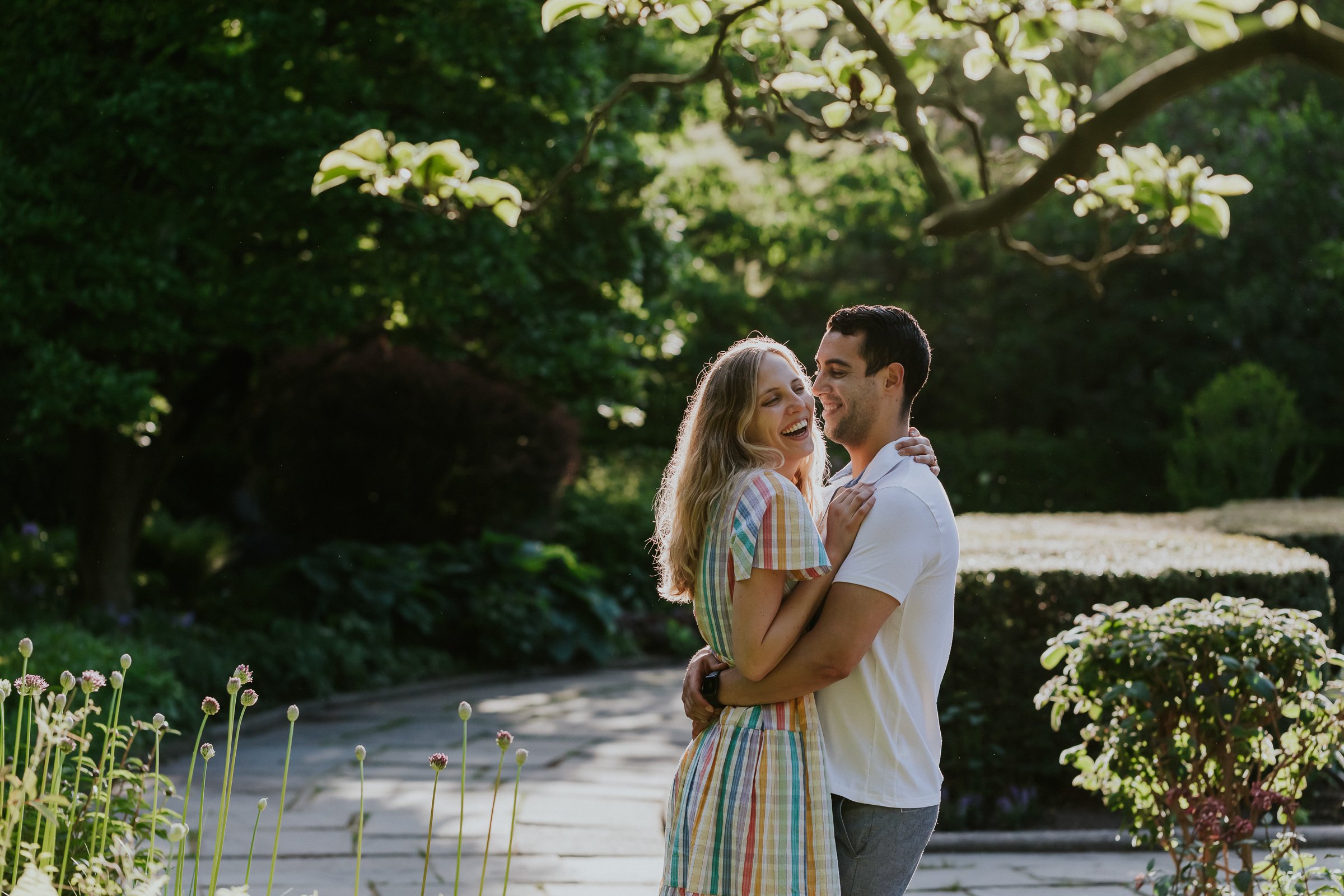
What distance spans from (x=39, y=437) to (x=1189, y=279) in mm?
14717

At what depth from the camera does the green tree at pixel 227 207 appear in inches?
263

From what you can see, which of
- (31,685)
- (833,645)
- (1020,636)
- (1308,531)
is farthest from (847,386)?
(1308,531)

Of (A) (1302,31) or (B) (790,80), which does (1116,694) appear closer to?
(B) (790,80)

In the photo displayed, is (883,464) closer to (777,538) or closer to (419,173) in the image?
(777,538)

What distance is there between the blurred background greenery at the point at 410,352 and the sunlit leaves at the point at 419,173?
2921mm

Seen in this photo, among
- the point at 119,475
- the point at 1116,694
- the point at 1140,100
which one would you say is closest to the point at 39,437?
the point at 119,475

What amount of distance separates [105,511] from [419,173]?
6.32m

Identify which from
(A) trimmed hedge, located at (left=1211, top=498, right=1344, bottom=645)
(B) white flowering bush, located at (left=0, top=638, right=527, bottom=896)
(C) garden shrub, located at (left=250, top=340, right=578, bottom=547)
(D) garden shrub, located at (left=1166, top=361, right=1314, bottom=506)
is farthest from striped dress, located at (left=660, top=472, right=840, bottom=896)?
(D) garden shrub, located at (left=1166, top=361, right=1314, bottom=506)

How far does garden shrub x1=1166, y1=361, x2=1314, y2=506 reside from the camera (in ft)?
48.8

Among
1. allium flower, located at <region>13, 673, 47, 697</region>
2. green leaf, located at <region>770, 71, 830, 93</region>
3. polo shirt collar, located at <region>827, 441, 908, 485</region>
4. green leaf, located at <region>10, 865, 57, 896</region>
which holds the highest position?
green leaf, located at <region>770, 71, 830, 93</region>

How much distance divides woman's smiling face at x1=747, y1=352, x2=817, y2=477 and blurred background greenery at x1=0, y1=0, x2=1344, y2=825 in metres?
3.08

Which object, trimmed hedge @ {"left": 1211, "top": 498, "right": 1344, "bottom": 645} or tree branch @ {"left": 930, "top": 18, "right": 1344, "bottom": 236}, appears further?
trimmed hedge @ {"left": 1211, "top": 498, "right": 1344, "bottom": 645}

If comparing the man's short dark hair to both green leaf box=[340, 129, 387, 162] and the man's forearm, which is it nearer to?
the man's forearm

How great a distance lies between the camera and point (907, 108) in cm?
281
